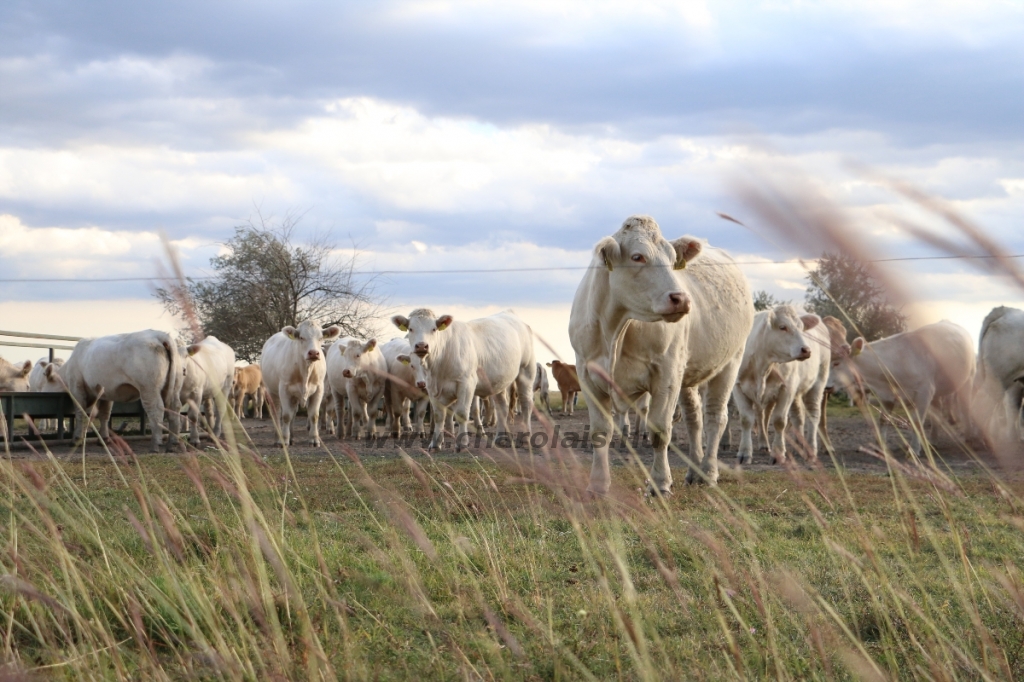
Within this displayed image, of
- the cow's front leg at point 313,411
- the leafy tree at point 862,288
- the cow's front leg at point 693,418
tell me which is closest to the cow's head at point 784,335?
the cow's front leg at point 693,418

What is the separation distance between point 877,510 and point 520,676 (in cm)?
491

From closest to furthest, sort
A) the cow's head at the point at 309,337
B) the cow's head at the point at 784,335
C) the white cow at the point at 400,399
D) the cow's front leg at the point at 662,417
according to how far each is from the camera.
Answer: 1. the cow's front leg at the point at 662,417
2. the cow's head at the point at 784,335
3. the cow's head at the point at 309,337
4. the white cow at the point at 400,399

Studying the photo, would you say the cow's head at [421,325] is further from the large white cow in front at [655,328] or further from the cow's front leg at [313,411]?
the large white cow in front at [655,328]

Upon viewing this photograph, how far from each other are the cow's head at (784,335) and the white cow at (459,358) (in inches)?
127

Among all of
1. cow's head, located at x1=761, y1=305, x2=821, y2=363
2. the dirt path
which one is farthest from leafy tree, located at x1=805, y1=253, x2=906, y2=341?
cow's head, located at x1=761, y1=305, x2=821, y2=363

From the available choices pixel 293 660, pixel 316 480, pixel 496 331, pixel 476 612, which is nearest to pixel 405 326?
pixel 496 331

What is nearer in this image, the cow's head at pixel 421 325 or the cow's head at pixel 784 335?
the cow's head at pixel 784 335

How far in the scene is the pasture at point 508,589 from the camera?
245 cm

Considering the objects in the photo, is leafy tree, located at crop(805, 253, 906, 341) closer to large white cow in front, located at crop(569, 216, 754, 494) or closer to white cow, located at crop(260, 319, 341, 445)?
large white cow in front, located at crop(569, 216, 754, 494)

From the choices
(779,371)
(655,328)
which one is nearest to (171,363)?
(779,371)

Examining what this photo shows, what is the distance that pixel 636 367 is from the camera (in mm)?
7664

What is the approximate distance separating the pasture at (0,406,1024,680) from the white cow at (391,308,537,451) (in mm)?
7004

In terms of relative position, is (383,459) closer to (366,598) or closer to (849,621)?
(366,598)

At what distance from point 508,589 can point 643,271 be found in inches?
134
